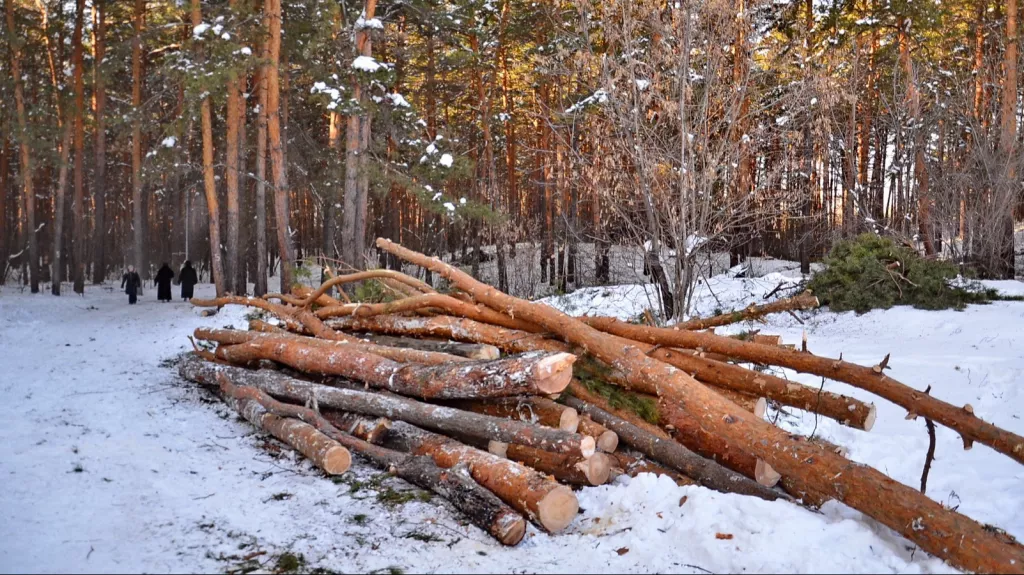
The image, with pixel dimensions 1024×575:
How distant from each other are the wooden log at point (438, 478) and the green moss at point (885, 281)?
9.77 metres

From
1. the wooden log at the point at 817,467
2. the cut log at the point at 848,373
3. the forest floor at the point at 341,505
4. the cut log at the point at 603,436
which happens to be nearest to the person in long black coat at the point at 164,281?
the forest floor at the point at 341,505

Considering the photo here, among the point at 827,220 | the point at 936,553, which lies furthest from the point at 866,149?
the point at 936,553

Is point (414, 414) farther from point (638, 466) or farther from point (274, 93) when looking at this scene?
point (274, 93)

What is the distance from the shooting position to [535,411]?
5.22m

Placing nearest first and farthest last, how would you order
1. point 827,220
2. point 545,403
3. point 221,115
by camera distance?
point 545,403 → point 827,220 → point 221,115

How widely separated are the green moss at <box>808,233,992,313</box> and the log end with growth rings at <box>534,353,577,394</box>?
883 centimetres

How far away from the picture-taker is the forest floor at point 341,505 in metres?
3.49

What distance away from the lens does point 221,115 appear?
26250mm

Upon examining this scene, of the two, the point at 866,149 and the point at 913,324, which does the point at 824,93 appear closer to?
the point at 913,324

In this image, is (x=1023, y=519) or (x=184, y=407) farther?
(x=184, y=407)

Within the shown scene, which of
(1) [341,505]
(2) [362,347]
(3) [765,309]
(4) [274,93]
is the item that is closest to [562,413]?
(1) [341,505]

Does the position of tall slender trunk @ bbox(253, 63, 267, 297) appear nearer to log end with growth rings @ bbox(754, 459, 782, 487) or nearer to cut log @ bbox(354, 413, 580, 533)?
cut log @ bbox(354, 413, 580, 533)

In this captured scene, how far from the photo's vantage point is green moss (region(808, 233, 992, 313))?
450 inches

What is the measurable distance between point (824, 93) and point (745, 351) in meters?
6.48
